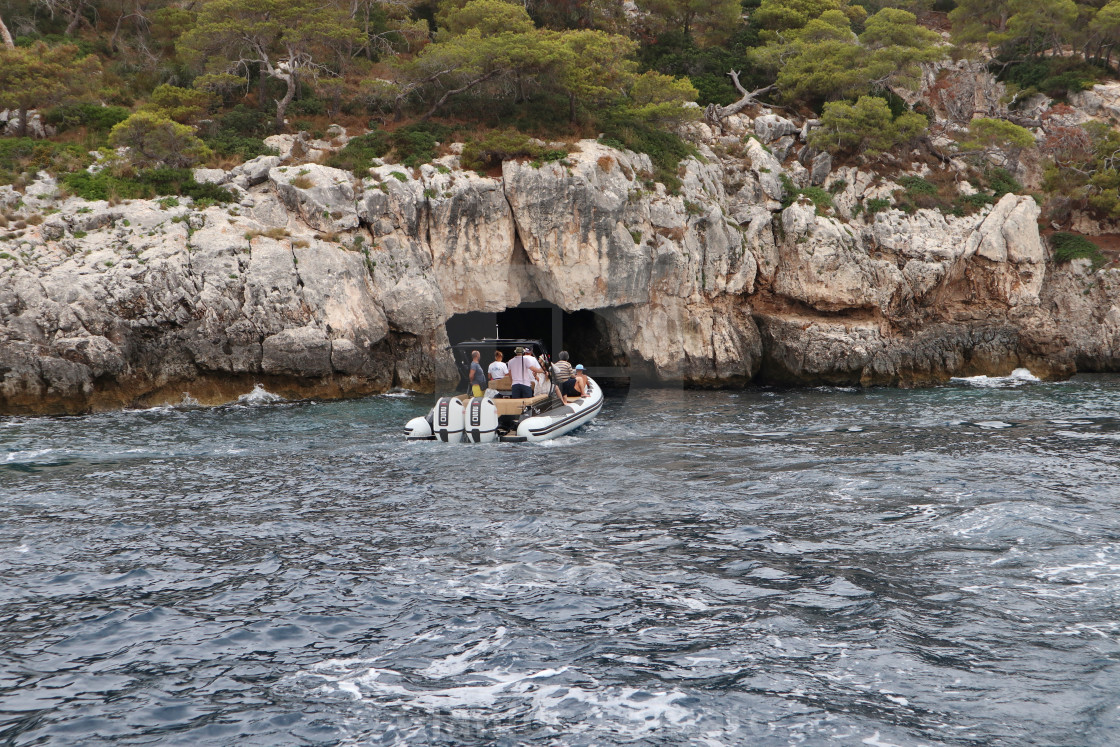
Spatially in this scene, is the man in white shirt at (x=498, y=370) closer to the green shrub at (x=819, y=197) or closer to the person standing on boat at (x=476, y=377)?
the person standing on boat at (x=476, y=377)

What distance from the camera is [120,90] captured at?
89.2ft

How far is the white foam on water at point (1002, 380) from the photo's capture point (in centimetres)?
2536

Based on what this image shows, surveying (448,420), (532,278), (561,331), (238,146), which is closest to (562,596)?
(448,420)

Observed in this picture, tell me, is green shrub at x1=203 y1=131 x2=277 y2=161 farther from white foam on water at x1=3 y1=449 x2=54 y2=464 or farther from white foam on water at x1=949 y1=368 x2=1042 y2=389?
white foam on water at x1=949 y1=368 x2=1042 y2=389

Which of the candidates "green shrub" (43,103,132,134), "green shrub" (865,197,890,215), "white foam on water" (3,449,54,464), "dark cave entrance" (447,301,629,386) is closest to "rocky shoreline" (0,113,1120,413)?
"green shrub" (865,197,890,215)

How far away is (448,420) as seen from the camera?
639 inches

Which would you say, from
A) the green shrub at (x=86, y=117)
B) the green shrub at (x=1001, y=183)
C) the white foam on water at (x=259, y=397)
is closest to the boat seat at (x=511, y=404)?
the white foam on water at (x=259, y=397)

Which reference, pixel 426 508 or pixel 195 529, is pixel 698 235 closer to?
pixel 426 508

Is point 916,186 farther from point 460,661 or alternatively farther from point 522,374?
point 460,661

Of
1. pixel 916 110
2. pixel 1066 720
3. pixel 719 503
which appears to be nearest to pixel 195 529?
pixel 719 503

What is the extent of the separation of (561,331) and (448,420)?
14.7 m

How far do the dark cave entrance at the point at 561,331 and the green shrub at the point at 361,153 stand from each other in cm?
585

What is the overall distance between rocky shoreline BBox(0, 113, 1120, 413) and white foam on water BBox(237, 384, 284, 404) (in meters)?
0.22

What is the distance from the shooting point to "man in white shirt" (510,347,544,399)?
18.3m
